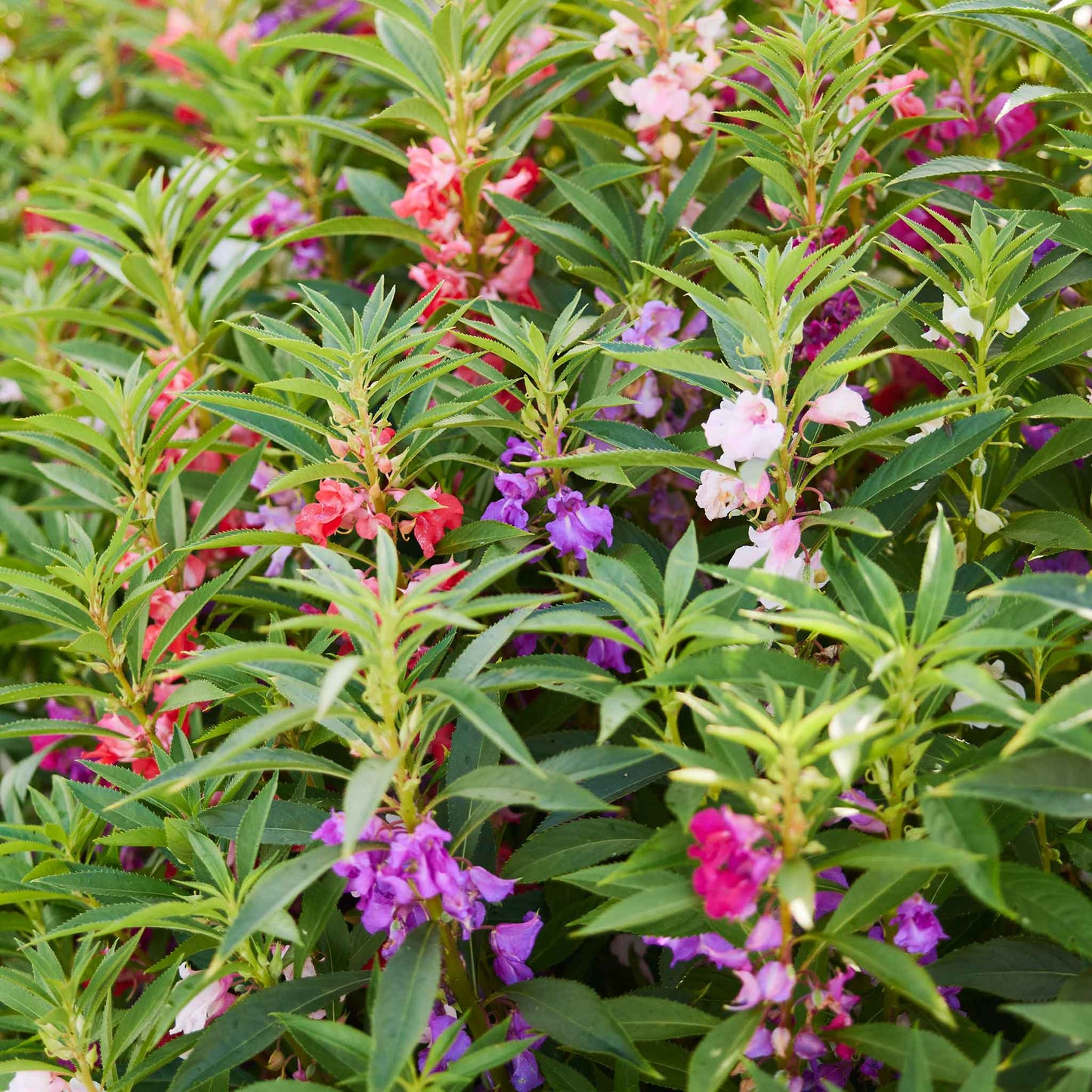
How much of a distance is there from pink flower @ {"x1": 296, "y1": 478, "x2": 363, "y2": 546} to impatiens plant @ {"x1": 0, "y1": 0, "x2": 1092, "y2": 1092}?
3 centimetres

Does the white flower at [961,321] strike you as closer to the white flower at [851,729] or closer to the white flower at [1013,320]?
the white flower at [1013,320]

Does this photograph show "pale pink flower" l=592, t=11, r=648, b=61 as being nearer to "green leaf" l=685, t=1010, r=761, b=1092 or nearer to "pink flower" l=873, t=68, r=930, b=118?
"pink flower" l=873, t=68, r=930, b=118

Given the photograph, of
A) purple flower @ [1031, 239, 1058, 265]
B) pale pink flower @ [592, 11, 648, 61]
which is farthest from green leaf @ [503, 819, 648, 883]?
pale pink flower @ [592, 11, 648, 61]

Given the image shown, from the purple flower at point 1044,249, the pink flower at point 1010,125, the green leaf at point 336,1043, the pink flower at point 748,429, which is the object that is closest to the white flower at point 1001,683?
the pink flower at point 748,429

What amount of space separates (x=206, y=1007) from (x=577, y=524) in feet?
2.27

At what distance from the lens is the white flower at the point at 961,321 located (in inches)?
51.7

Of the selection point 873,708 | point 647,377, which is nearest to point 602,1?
point 647,377

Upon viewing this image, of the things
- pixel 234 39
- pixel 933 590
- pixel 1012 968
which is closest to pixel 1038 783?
pixel 933 590

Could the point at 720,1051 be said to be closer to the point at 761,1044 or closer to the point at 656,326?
the point at 761,1044

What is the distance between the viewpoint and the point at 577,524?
4.54 ft

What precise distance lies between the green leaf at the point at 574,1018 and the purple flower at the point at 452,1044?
7cm

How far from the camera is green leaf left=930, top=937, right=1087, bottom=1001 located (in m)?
1.10

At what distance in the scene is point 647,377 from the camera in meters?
1.60

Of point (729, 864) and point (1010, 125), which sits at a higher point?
point (1010, 125)
